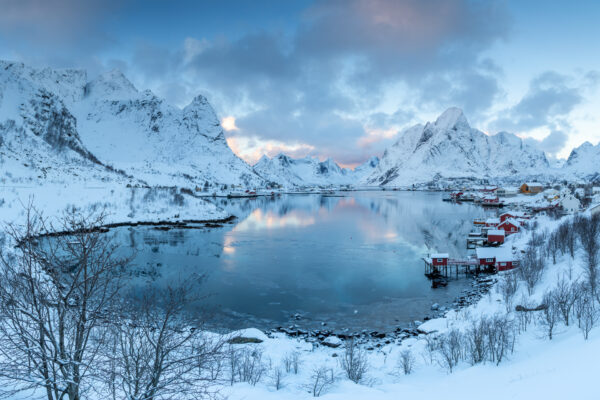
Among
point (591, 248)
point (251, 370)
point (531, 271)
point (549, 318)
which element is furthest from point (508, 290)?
point (251, 370)

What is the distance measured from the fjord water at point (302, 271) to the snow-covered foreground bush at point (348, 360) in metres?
3.38

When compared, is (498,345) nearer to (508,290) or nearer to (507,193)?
(508,290)

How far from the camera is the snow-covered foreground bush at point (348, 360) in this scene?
753 centimetres

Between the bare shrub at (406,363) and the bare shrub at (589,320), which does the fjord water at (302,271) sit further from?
the bare shrub at (589,320)

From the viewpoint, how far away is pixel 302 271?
3422cm

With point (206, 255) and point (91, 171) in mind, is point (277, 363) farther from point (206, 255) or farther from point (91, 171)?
point (91, 171)

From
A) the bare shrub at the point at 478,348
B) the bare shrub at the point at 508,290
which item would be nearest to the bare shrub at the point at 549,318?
the bare shrub at the point at 478,348

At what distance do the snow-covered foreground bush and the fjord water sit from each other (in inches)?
133

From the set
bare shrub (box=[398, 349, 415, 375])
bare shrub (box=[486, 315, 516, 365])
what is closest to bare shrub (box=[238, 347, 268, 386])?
bare shrub (box=[398, 349, 415, 375])

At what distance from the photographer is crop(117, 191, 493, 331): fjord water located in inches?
946

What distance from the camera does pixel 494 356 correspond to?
1455 cm

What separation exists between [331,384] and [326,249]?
3214cm

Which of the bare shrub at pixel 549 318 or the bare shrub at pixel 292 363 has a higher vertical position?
the bare shrub at pixel 549 318

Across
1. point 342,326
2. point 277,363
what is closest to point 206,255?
point 342,326
